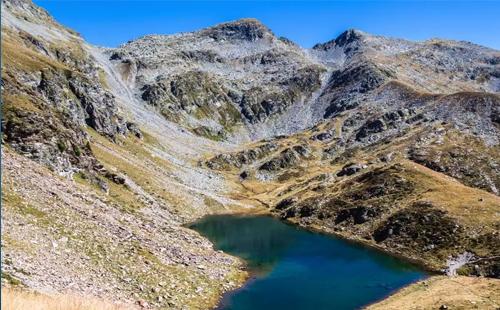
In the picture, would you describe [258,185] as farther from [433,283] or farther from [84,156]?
[433,283]

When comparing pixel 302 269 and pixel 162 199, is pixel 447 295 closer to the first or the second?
pixel 302 269

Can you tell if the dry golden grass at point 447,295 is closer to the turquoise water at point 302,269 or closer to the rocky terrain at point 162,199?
the turquoise water at point 302,269

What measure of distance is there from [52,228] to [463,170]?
133 metres

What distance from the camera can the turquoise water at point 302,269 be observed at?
6206 centimetres

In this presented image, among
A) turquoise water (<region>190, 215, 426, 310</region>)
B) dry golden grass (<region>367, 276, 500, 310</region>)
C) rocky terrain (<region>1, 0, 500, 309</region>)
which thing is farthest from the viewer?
turquoise water (<region>190, 215, 426, 310</region>)

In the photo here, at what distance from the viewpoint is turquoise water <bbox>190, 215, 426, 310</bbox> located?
204ft

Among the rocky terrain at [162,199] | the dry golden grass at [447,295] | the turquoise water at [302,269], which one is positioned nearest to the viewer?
the rocky terrain at [162,199]

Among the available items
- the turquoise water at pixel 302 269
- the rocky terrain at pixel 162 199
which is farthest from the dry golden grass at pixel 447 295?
the rocky terrain at pixel 162 199

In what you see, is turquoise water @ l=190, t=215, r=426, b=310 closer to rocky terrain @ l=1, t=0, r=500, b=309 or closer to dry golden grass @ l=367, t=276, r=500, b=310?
dry golden grass @ l=367, t=276, r=500, b=310

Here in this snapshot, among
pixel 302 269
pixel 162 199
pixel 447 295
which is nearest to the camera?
pixel 447 295

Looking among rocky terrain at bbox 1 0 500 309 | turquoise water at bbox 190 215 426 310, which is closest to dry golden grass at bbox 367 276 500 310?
turquoise water at bbox 190 215 426 310

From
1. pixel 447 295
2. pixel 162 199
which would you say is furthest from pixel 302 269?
pixel 162 199

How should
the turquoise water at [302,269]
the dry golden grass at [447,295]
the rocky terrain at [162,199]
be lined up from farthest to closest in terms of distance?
the turquoise water at [302,269]
the dry golden grass at [447,295]
the rocky terrain at [162,199]

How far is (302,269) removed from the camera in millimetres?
80562
